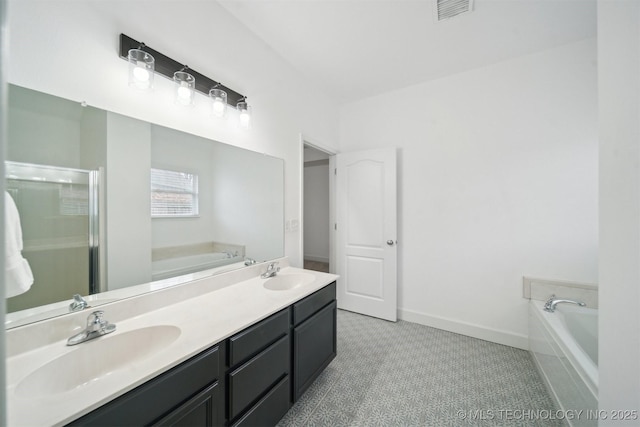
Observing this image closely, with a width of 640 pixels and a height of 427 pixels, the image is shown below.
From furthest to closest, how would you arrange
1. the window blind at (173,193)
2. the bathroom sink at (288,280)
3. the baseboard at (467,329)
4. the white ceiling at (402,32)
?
the baseboard at (467,329) → the bathroom sink at (288,280) → the white ceiling at (402,32) → the window blind at (173,193)

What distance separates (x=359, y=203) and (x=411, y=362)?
1787mm

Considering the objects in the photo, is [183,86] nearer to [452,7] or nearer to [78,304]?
[78,304]

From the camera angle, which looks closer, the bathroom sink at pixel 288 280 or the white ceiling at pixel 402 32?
the white ceiling at pixel 402 32

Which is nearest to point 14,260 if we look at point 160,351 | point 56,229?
point 56,229

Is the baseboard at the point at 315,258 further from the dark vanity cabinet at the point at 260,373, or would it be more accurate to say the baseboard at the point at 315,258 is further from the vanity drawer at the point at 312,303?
the dark vanity cabinet at the point at 260,373

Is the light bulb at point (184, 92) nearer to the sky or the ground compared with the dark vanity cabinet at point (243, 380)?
nearer to the sky

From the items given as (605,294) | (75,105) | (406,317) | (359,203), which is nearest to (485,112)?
(359,203)

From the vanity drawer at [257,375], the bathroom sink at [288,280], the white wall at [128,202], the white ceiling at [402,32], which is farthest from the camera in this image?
the bathroom sink at [288,280]

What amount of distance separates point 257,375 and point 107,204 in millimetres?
1129

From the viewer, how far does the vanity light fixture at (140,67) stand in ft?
4.09

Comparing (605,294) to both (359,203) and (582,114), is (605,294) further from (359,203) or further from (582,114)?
(359,203)

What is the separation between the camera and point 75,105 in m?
1.09

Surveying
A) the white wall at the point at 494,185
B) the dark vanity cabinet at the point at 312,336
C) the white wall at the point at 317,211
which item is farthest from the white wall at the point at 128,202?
the white wall at the point at 317,211

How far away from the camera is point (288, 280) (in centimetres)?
201
